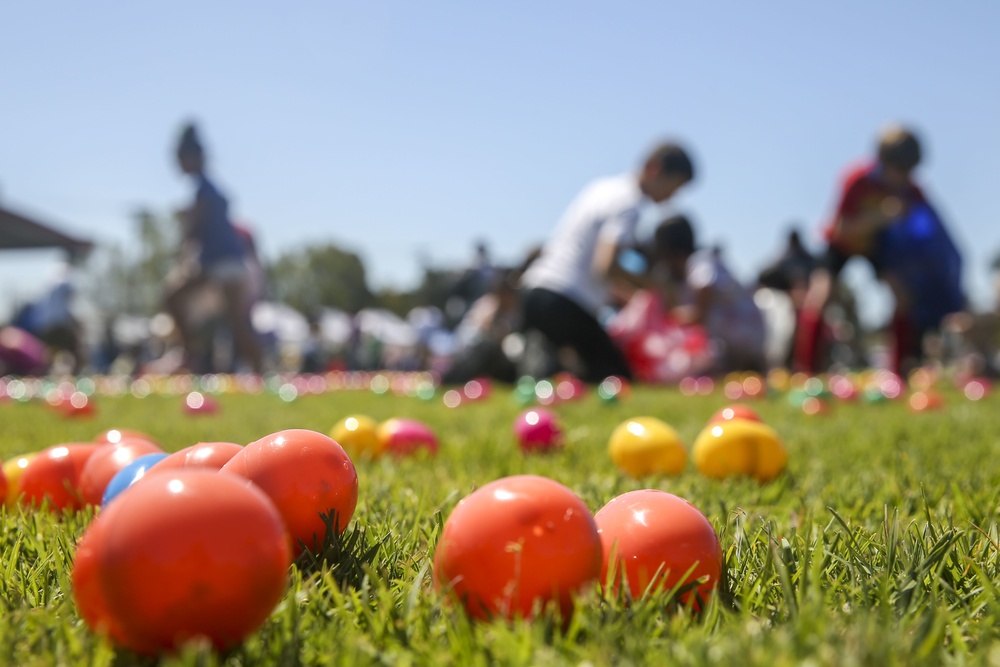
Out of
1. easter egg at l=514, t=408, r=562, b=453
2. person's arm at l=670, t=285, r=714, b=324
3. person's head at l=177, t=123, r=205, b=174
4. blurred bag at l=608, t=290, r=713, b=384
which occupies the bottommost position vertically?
blurred bag at l=608, t=290, r=713, b=384

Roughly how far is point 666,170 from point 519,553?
508 centimetres

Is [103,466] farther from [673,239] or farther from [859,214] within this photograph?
[673,239]

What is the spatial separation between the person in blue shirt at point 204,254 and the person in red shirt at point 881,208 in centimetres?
591

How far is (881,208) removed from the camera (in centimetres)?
688

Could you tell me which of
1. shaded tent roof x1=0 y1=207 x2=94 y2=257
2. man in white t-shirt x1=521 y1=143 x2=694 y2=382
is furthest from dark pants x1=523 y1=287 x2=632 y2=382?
shaded tent roof x1=0 y1=207 x2=94 y2=257

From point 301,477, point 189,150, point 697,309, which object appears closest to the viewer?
point 301,477

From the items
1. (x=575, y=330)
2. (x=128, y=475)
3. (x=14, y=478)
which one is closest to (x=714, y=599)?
(x=128, y=475)

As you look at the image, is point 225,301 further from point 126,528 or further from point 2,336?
point 126,528

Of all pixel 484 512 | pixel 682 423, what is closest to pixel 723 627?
pixel 484 512

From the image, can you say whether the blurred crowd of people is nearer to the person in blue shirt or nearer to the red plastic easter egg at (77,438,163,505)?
the person in blue shirt

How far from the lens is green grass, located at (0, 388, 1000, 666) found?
0.95m

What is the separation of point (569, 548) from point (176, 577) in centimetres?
49

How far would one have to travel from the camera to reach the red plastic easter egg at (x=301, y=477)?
132 cm

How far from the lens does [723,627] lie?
3.55 ft
